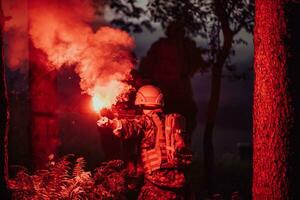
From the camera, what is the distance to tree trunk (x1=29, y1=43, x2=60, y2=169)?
930cm

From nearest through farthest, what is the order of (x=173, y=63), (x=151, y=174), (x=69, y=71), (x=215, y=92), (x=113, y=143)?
(x=151, y=174)
(x=69, y=71)
(x=215, y=92)
(x=113, y=143)
(x=173, y=63)

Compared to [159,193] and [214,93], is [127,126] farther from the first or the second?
[214,93]

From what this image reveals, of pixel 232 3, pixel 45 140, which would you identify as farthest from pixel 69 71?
pixel 232 3

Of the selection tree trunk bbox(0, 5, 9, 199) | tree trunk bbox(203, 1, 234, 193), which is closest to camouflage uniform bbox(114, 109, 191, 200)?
tree trunk bbox(0, 5, 9, 199)

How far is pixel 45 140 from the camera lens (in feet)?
31.2

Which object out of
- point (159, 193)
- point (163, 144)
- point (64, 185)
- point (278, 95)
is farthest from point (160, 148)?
point (278, 95)

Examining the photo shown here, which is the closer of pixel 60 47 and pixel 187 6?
pixel 60 47

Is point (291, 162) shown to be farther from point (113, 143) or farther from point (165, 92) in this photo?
point (165, 92)

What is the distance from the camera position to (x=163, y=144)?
7.89 m

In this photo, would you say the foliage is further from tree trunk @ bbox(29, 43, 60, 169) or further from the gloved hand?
the gloved hand

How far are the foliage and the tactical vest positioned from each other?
30.2 inches

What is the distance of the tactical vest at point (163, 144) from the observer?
7852mm

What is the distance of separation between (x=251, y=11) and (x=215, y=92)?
9.77ft

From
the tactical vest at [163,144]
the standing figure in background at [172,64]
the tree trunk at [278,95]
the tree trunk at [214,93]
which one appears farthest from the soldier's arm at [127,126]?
the standing figure in background at [172,64]
